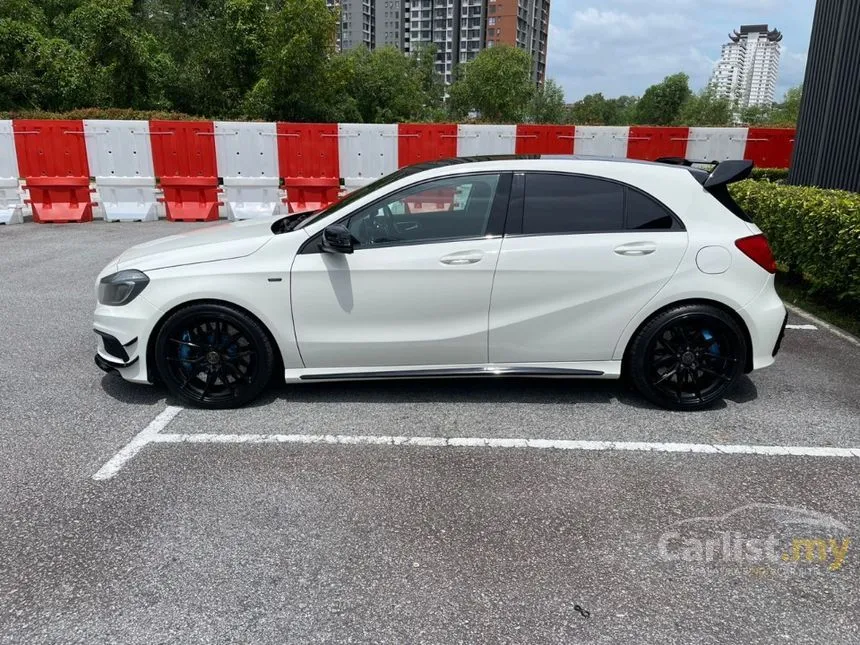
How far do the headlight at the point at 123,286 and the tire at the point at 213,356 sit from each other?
0.90 feet

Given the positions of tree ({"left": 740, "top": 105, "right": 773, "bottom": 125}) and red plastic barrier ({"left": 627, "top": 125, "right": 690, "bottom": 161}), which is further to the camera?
tree ({"left": 740, "top": 105, "right": 773, "bottom": 125})

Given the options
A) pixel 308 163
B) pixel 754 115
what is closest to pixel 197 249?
pixel 308 163

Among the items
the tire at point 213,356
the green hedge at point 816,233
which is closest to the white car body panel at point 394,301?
the tire at point 213,356

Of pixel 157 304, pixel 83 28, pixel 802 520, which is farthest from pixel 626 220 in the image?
pixel 83 28

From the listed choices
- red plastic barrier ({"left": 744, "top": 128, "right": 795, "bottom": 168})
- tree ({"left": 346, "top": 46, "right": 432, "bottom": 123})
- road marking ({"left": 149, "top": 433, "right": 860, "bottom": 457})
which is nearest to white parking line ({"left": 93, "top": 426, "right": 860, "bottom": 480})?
road marking ({"left": 149, "top": 433, "right": 860, "bottom": 457})

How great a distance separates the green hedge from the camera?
5.96 m

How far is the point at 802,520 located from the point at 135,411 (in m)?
3.84

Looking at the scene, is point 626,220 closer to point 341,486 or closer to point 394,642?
point 341,486

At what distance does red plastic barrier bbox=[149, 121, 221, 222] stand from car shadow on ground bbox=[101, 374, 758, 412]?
8673 mm

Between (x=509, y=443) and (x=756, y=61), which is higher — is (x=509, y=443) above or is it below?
below

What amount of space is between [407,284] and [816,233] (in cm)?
487

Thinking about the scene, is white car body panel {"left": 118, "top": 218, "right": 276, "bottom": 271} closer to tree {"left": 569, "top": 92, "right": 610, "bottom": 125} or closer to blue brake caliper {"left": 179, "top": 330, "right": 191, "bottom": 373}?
blue brake caliper {"left": 179, "top": 330, "right": 191, "bottom": 373}

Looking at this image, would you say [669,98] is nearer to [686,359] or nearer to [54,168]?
[54,168]

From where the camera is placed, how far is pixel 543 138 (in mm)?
13156
